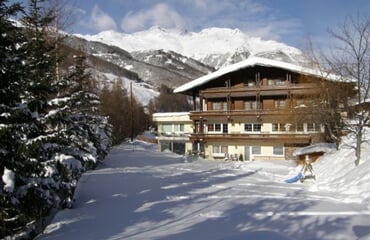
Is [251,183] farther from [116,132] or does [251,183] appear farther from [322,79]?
[116,132]

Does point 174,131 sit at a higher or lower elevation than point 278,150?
higher

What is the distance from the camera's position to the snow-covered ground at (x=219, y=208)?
11172mm

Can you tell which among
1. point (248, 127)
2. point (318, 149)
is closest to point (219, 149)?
point (248, 127)

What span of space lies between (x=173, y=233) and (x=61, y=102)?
6.33m

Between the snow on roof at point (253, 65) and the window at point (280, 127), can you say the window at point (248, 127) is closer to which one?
the window at point (280, 127)

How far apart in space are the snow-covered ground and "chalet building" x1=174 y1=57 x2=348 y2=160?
548 inches

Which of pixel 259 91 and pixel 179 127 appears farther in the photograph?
pixel 179 127

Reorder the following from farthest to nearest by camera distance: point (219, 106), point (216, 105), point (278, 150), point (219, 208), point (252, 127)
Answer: point (216, 105) < point (219, 106) < point (252, 127) < point (278, 150) < point (219, 208)

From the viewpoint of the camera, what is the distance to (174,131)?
4878 cm

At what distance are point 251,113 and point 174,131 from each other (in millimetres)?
12377

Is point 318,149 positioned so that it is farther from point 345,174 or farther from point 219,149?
point 219,149

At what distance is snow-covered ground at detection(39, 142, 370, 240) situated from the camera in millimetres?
11172

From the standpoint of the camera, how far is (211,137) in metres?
41.5

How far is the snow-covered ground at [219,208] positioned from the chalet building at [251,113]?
13.9 m
